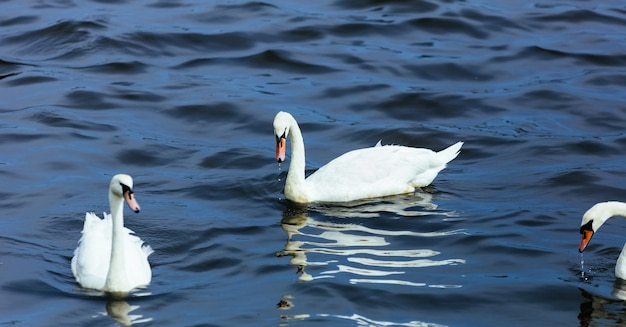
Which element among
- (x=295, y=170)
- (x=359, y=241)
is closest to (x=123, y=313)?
(x=359, y=241)

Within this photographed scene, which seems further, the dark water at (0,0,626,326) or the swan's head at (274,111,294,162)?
the swan's head at (274,111,294,162)

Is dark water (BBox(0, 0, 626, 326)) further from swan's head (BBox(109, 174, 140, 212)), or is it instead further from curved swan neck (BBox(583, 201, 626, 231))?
swan's head (BBox(109, 174, 140, 212))

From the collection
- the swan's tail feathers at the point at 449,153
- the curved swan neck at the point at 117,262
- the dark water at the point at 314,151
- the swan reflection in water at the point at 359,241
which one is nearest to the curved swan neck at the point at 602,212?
the dark water at the point at 314,151

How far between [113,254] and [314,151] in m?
5.40

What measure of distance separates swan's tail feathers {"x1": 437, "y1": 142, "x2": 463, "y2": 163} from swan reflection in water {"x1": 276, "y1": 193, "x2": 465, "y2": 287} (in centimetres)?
58

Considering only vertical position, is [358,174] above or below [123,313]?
above

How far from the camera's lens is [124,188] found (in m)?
9.65

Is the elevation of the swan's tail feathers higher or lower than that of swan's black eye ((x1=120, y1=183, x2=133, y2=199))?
lower

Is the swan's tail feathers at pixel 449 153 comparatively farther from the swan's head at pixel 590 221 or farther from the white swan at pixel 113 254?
the white swan at pixel 113 254

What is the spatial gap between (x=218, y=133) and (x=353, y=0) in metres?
7.91

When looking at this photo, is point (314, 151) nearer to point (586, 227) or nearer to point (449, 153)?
point (449, 153)

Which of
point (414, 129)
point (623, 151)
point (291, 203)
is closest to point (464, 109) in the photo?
point (414, 129)

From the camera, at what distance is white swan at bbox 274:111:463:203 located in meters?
13.0

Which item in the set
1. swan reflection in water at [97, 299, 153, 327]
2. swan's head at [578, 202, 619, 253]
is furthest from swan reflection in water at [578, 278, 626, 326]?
swan reflection in water at [97, 299, 153, 327]
